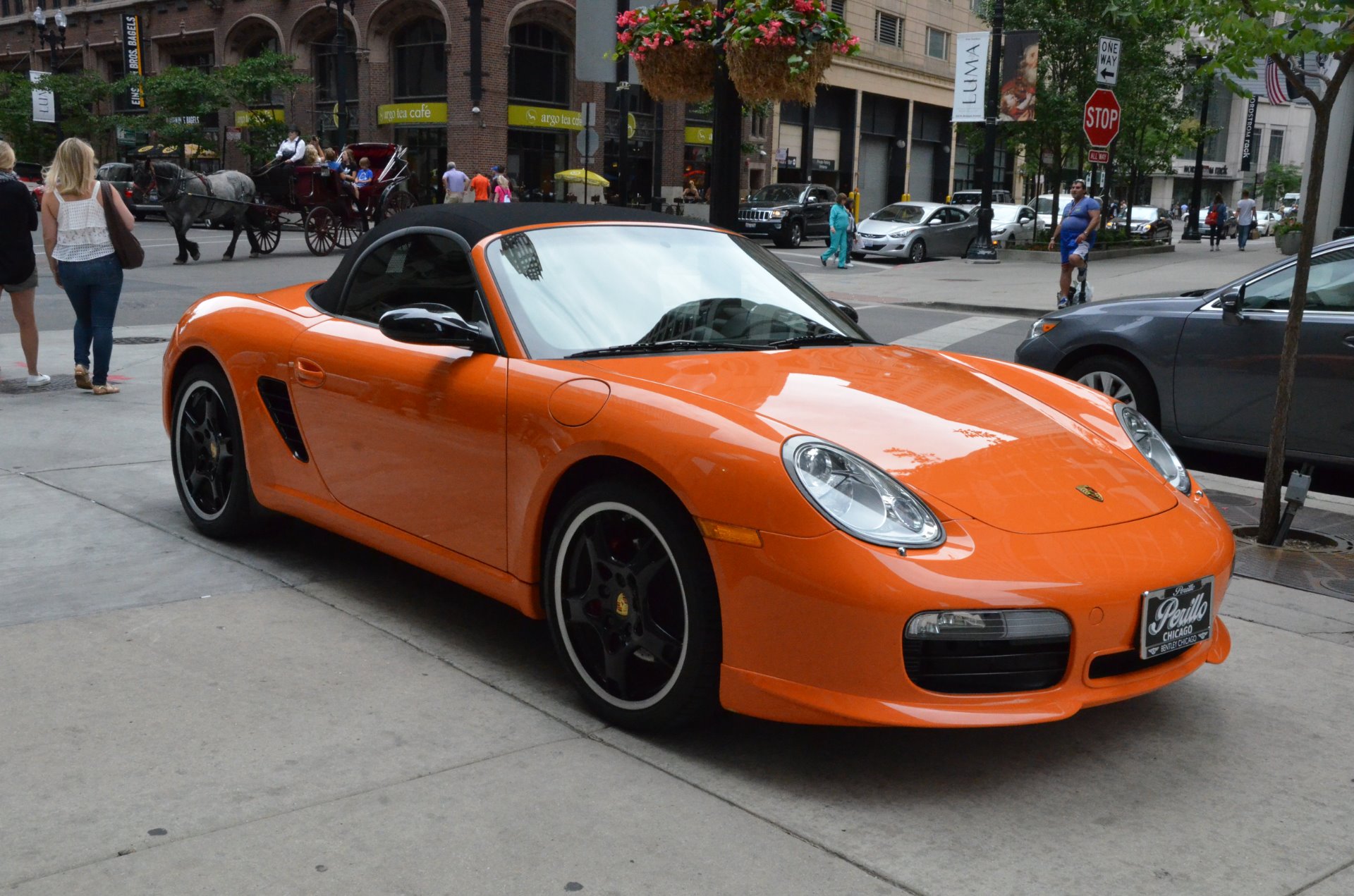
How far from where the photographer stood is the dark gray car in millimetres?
6855

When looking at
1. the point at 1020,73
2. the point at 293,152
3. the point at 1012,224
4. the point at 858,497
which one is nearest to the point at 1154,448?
the point at 858,497

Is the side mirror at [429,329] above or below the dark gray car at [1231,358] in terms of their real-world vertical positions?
above

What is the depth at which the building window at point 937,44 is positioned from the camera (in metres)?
61.8

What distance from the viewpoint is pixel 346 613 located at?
4504 mm

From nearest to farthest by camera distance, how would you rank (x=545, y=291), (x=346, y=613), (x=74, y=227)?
(x=545, y=291) < (x=346, y=613) < (x=74, y=227)

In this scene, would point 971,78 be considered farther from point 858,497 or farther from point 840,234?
point 858,497

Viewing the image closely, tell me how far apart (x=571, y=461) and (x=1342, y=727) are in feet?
7.78

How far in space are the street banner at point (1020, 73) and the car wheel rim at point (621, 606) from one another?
28.6 metres

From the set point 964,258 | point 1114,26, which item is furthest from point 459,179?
point 1114,26

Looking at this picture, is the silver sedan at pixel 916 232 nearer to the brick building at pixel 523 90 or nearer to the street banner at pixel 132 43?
the brick building at pixel 523 90

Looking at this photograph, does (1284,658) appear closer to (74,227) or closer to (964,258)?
(74,227)

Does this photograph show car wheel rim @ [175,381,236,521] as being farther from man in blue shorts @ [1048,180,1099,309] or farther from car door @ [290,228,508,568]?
man in blue shorts @ [1048,180,1099,309]

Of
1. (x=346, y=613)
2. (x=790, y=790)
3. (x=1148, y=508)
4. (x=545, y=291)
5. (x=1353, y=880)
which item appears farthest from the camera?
(x=346, y=613)

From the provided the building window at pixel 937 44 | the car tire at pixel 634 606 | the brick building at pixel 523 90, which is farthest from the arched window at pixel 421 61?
the car tire at pixel 634 606
